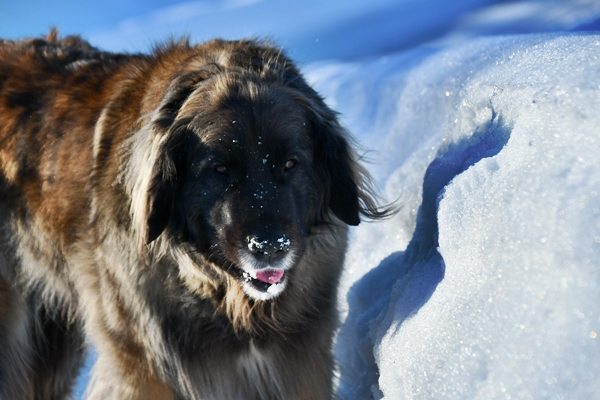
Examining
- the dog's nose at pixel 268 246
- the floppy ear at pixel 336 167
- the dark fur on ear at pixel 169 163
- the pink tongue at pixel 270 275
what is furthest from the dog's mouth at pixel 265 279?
the floppy ear at pixel 336 167

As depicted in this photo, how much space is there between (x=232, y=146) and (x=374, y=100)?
9.76 feet

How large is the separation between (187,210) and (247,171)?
38 centimetres

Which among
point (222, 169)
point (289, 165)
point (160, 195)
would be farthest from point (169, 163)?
point (289, 165)

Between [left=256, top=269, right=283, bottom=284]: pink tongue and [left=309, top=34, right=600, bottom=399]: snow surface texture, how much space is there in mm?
622

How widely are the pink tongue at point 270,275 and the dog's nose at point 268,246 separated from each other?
0.17 meters

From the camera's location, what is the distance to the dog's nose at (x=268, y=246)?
2682 millimetres

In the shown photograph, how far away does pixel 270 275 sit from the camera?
115 inches

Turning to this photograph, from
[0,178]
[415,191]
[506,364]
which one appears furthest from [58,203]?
[506,364]

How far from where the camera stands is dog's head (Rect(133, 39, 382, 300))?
2809 mm

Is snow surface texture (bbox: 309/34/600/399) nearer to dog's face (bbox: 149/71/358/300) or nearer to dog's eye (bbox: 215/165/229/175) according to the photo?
dog's face (bbox: 149/71/358/300)

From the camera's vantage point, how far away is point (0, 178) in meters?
3.76

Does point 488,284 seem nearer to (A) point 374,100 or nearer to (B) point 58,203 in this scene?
(B) point 58,203

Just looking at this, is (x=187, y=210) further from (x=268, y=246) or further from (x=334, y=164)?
(x=334, y=164)

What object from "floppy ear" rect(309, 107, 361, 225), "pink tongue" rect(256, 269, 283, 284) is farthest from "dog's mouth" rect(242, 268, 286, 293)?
"floppy ear" rect(309, 107, 361, 225)
